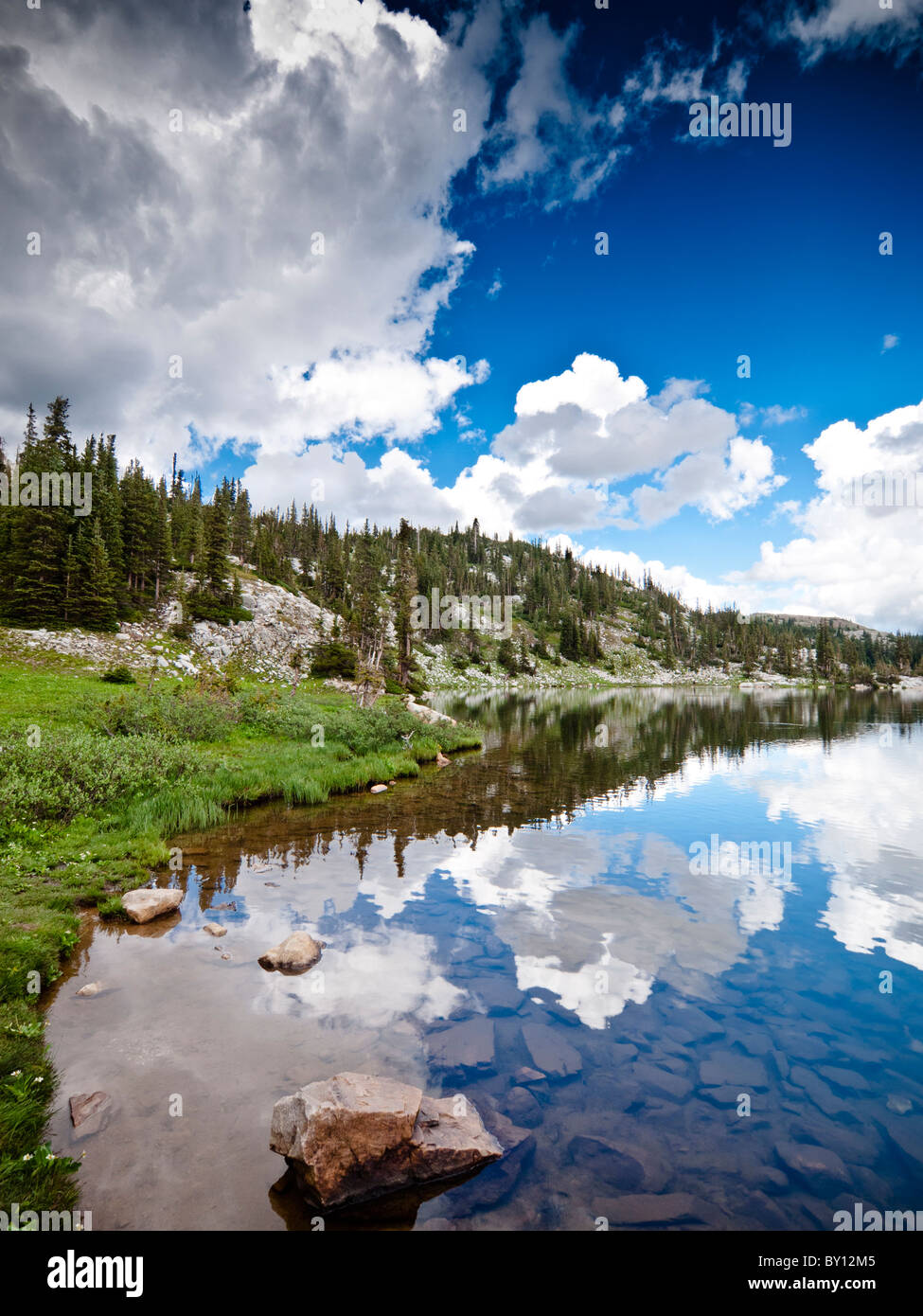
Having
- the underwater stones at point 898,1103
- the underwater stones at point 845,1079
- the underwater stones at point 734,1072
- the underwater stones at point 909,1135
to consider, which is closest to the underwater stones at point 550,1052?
the underwater stones at point 734,1072

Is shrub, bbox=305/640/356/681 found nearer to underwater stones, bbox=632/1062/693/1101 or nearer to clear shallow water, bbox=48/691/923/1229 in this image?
clear shallow water, bbox=48/691/923/1229

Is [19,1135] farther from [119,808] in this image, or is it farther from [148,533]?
[148,533]

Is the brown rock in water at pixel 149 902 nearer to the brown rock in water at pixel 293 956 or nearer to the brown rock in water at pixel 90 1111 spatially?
the brown rock in water at pixel 293 956

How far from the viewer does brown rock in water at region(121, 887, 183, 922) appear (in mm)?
12594

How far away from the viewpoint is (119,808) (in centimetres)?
1848

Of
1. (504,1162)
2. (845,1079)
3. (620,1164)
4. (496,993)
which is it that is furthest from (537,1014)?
(845,1079)

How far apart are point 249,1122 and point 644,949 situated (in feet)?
29.7

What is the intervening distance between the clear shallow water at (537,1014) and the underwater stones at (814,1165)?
64 millimetres

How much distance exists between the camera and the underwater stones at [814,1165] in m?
6.68

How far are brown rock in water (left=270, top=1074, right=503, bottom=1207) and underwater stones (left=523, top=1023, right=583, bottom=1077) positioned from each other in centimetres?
192

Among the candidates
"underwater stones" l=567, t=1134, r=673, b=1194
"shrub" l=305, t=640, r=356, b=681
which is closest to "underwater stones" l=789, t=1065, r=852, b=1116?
"underwater stones" l=567, t=1134, r=673, b=1194

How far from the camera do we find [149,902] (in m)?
12.9

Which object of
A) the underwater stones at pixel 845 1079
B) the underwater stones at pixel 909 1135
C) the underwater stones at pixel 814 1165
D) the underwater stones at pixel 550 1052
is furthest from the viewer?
the underwater stones at pixel 550 1052

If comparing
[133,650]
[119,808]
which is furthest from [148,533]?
[119,808]
